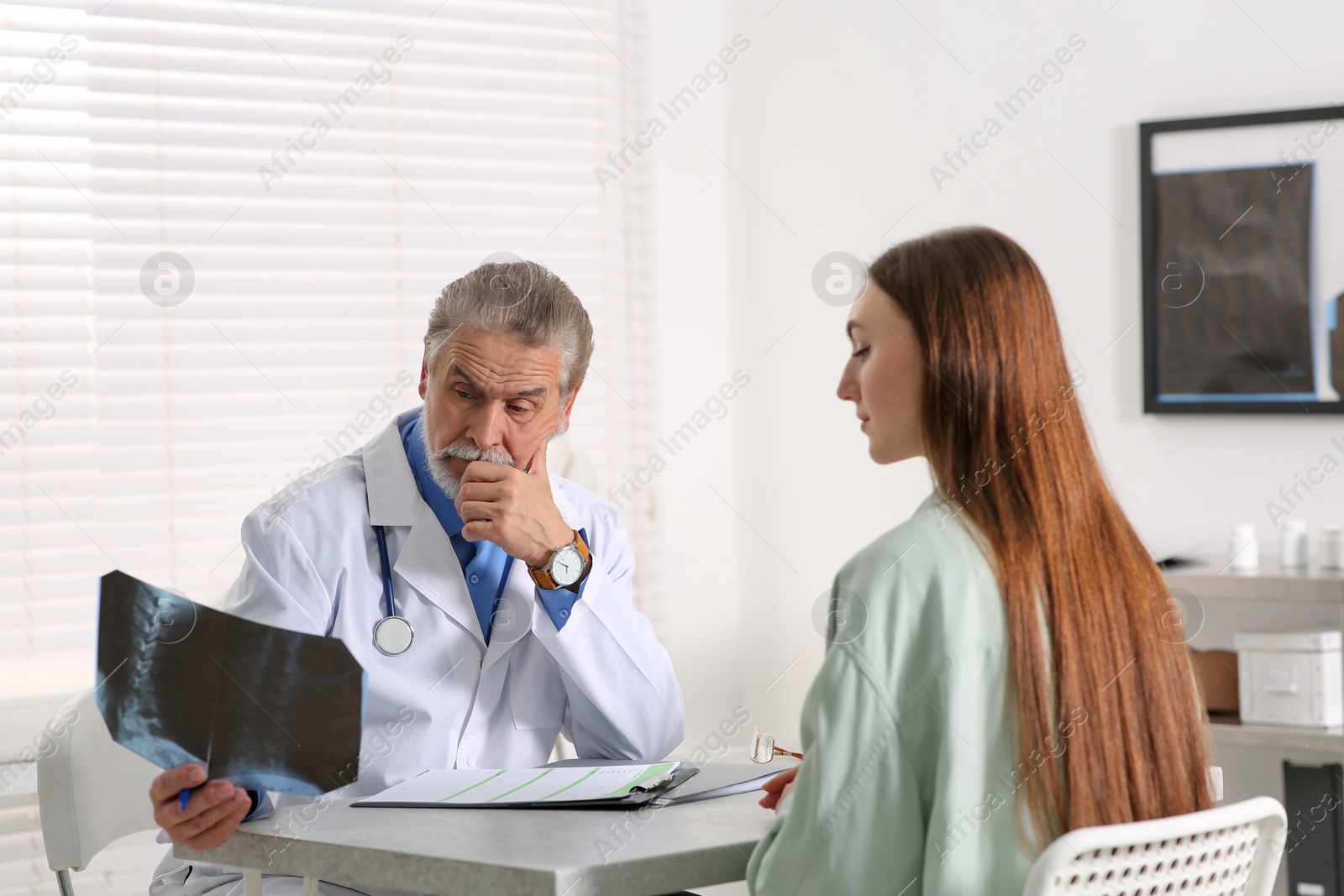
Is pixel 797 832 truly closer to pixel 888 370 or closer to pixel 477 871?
pixel 477 871

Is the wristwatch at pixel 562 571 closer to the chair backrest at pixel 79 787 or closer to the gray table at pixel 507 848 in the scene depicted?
the gray table at pixel 507 848

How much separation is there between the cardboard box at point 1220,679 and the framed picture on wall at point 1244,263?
621 millimetres

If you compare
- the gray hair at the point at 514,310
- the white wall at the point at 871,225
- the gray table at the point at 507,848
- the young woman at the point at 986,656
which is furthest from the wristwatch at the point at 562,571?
the white wall at the point at 871,225

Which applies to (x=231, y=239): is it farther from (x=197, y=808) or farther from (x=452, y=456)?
(x=197, y=808)

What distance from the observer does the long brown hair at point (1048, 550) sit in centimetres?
117

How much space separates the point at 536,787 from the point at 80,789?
71cm

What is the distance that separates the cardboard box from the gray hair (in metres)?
1.79

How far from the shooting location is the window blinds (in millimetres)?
2990

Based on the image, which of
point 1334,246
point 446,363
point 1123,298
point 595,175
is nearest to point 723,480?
point 595,175

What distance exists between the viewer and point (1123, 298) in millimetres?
3379

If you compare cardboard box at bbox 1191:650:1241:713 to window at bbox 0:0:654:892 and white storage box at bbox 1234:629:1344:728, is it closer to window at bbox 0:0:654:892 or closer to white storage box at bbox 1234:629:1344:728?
white storage box at bbox 1234:629:1344:728

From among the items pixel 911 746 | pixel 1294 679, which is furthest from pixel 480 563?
pixel 1294 679

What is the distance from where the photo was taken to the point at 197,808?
137cm

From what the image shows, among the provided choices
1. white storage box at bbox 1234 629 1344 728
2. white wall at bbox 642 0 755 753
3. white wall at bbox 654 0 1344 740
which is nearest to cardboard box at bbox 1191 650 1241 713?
white storage box at bbox 1234 629 1344 728
